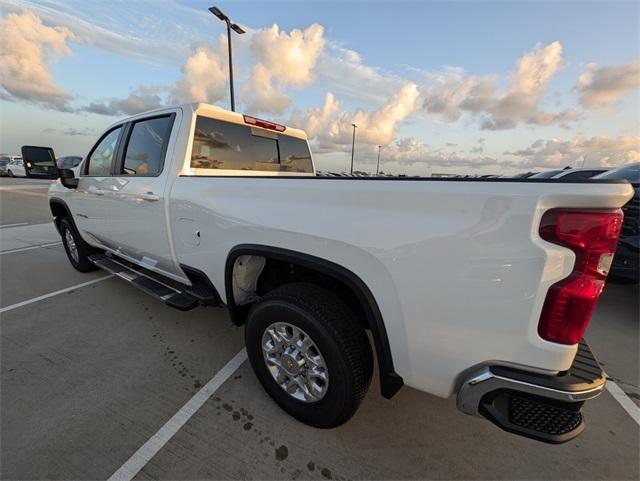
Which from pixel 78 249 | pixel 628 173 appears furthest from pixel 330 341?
pixel 628 173

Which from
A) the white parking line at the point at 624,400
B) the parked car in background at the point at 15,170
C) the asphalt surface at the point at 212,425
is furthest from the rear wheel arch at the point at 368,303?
the parked car in background at the point at 15,170

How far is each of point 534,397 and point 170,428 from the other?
2.07 meters

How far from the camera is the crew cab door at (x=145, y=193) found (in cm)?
277

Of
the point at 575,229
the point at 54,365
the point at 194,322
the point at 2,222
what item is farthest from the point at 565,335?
the point at 2,222

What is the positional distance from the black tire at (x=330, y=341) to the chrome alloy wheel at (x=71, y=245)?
4.14 meters

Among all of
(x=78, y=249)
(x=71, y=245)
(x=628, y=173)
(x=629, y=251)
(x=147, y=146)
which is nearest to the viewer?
(x=147, y=146)

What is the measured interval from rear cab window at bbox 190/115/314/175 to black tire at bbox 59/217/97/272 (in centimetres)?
285

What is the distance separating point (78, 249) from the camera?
15.0ft

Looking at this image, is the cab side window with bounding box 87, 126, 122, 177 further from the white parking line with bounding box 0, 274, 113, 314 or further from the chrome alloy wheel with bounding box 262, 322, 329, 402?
the chrome alloy wheel with bounding box 262, 322, 329, 402

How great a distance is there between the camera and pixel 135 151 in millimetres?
3215

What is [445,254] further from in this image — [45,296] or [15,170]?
[15,170]

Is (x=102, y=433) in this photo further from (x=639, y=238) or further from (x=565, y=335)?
(x=639, y=238)

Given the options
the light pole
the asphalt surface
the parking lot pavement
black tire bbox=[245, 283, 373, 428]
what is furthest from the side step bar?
the light pole

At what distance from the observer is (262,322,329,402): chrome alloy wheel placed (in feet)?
6.35
